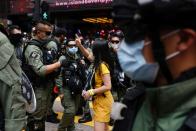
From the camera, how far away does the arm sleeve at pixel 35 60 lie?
6.09 meters

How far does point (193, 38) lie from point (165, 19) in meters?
0.12

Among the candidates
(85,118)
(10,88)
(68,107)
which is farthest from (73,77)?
(10,88)

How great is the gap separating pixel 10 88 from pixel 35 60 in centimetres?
230

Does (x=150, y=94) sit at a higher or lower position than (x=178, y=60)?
lower

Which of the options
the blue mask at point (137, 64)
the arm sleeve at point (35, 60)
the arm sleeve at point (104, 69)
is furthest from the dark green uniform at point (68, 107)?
the blue mask at point (137, 64)

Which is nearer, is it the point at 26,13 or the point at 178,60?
the point at 178,60

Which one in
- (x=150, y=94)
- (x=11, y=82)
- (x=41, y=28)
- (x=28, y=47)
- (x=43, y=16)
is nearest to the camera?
(x=150, y=94)

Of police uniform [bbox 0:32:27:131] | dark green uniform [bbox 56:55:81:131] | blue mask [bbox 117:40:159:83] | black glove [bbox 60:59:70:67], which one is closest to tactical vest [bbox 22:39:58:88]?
black glove [bbox 60:59:70:67]

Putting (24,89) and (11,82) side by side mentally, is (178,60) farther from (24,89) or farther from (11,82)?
(24,89)

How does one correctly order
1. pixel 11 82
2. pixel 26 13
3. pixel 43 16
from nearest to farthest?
pixel 11 82
pixel 43 16
pixel 26 13

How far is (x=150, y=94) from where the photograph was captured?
1.75 meters

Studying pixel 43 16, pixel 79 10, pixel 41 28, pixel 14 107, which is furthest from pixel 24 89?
pixel 79 10

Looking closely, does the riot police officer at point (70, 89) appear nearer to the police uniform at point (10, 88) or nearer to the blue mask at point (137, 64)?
the police uniform at point (10, 88)

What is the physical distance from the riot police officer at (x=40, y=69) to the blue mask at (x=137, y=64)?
4.29 meters
